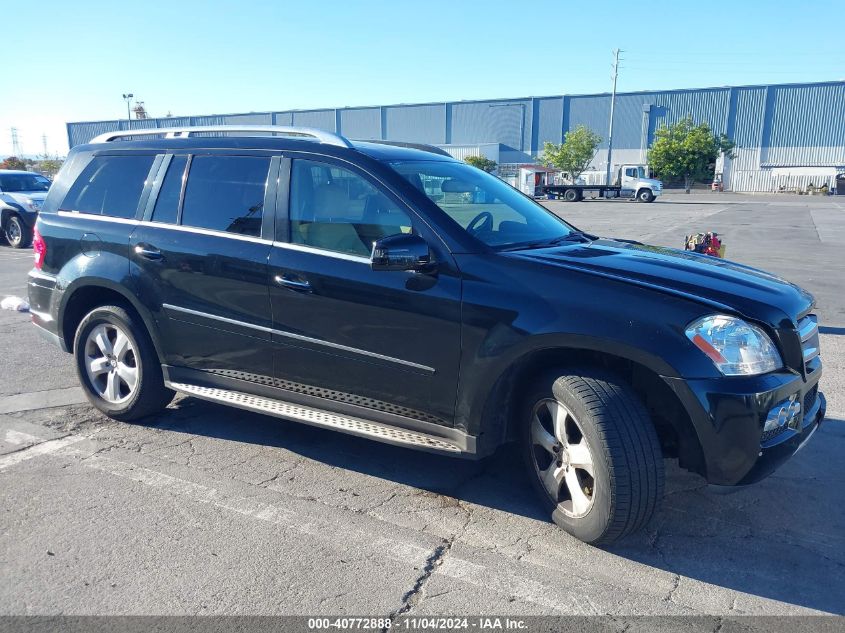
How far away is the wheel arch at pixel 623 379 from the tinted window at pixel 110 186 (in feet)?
9.51

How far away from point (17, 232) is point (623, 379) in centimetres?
1645

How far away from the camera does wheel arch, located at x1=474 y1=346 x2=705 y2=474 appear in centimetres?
318

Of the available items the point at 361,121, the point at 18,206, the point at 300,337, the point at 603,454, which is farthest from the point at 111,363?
the point at 361,121

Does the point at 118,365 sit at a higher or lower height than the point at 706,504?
higher

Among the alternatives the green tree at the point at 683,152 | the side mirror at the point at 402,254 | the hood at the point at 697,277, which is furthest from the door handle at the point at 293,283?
the green tree at the point at 683,152

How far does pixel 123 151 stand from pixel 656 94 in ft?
238

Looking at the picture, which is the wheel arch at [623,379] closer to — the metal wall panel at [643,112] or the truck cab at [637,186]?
the truck cab at [637,186]

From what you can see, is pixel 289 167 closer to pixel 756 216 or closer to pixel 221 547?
pixel 221 547

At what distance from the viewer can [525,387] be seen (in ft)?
11.5

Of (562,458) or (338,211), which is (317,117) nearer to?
(338,211)

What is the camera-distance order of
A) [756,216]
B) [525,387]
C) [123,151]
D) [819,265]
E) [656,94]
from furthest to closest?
[656,94], [756,216], [819,265], [123,151], [525,387]

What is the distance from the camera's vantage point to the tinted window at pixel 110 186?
478 centimetres

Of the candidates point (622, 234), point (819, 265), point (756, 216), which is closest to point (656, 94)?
point (756, 216)

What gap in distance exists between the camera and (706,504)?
148 inches
